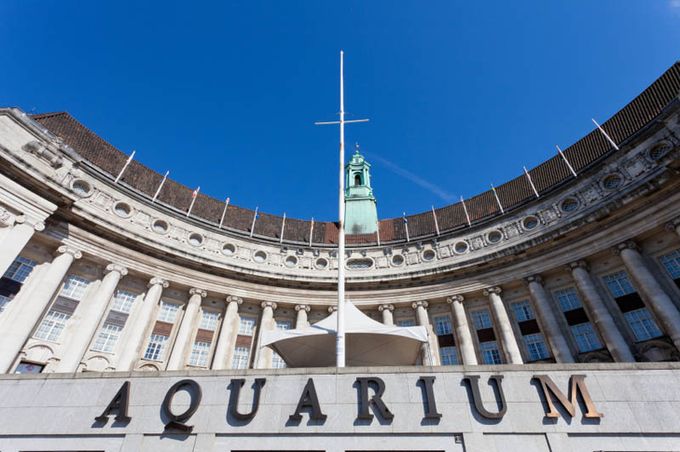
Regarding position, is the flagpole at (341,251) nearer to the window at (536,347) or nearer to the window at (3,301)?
the window at (536,347)

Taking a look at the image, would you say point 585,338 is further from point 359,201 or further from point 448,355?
point 359,201

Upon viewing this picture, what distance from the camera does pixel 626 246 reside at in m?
24.9

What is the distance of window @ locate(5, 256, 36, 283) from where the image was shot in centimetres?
2347

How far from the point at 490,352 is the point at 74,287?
3576 cm

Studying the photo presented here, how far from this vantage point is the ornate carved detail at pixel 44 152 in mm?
25064

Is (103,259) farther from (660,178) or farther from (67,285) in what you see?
(660,178)

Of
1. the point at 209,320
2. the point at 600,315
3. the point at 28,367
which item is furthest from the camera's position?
the point at 209,320

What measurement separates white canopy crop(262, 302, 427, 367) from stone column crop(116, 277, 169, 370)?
1830cm

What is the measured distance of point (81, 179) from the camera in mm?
28641

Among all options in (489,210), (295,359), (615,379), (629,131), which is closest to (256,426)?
(295,359)

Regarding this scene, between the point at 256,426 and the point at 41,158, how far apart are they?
29304mm

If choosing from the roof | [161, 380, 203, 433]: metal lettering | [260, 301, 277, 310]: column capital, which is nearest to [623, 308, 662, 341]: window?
the roof

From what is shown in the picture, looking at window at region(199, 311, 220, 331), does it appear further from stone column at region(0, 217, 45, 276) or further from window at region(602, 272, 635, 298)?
window at region(602, 272, 635, 298)

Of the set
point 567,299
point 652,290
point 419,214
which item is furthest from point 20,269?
point 652,290
